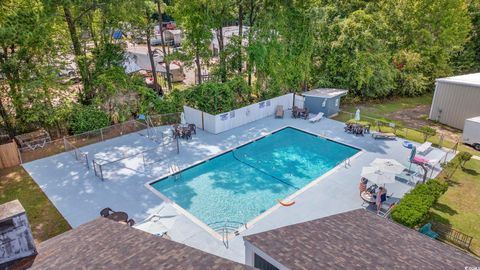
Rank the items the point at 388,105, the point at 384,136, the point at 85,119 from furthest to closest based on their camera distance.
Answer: the point at 388,105, the point at 384,136, the point at 85,119

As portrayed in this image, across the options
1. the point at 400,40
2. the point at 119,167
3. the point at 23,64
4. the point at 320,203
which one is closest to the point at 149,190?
the point at 119,167

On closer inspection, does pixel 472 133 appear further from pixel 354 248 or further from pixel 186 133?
pixel 186 133

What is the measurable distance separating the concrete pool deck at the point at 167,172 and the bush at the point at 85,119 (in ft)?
5.23

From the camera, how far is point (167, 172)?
664 inches

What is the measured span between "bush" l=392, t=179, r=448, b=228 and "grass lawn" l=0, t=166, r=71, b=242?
13.0 meters

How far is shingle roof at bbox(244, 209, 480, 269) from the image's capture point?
256 inches

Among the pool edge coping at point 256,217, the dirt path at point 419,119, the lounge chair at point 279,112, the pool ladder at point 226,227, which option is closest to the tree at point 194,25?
the lounge chair at point 279,112

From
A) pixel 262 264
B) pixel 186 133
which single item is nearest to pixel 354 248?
pixel 262 264

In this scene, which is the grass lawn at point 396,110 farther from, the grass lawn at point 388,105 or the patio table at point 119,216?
the patio table at point 119,216

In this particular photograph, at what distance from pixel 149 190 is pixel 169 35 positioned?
43252 mm

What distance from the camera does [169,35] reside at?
5300 cm

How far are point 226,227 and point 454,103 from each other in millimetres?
20737

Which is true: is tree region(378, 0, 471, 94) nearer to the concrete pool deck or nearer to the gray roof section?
Result: the concrete pool deck

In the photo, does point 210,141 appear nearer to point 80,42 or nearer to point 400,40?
point 80,42
